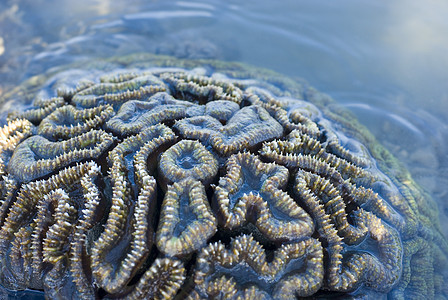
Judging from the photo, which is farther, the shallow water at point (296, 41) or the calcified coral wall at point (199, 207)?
the shallow water at point (296, 41)

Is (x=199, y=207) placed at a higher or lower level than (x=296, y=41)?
lower

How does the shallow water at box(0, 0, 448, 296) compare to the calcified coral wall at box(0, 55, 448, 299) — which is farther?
the shallow water at box(0, 0, 448, 296)

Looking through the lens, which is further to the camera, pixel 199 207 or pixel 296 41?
pixel 296 41

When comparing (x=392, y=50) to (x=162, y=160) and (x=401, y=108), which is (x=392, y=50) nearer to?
(x=401, y=108)
